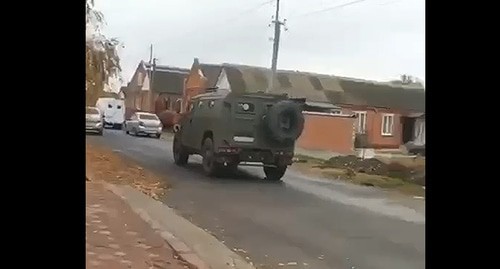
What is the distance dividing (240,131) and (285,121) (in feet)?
0.41

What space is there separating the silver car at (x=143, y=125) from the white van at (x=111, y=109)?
0.13 feet

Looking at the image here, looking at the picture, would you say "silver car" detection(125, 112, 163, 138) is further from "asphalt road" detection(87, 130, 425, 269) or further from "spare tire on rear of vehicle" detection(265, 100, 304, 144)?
"spare tire on rear of vehicle" detection(265, 100, 304, 144)

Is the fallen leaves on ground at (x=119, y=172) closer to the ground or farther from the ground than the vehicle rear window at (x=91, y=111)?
closer to the ground

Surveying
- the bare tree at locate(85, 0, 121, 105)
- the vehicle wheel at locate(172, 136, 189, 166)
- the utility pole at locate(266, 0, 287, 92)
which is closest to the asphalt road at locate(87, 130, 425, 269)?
the vehicle wheel at locate(172, 136, 189, 166)

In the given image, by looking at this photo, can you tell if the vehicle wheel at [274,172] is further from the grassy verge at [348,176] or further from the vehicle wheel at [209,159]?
the vehicle wheel at [209,159]

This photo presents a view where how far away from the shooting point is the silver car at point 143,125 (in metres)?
1.77

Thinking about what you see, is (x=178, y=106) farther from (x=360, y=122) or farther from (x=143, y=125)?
(x=360, y=122)

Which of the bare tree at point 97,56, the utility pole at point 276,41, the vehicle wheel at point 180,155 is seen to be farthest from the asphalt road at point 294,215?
the utility pole at point 276,41

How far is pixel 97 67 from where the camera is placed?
5.53 feet

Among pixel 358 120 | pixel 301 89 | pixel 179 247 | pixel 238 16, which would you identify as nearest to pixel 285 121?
pixel 301 89

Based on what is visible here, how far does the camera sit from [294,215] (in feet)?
5.68
